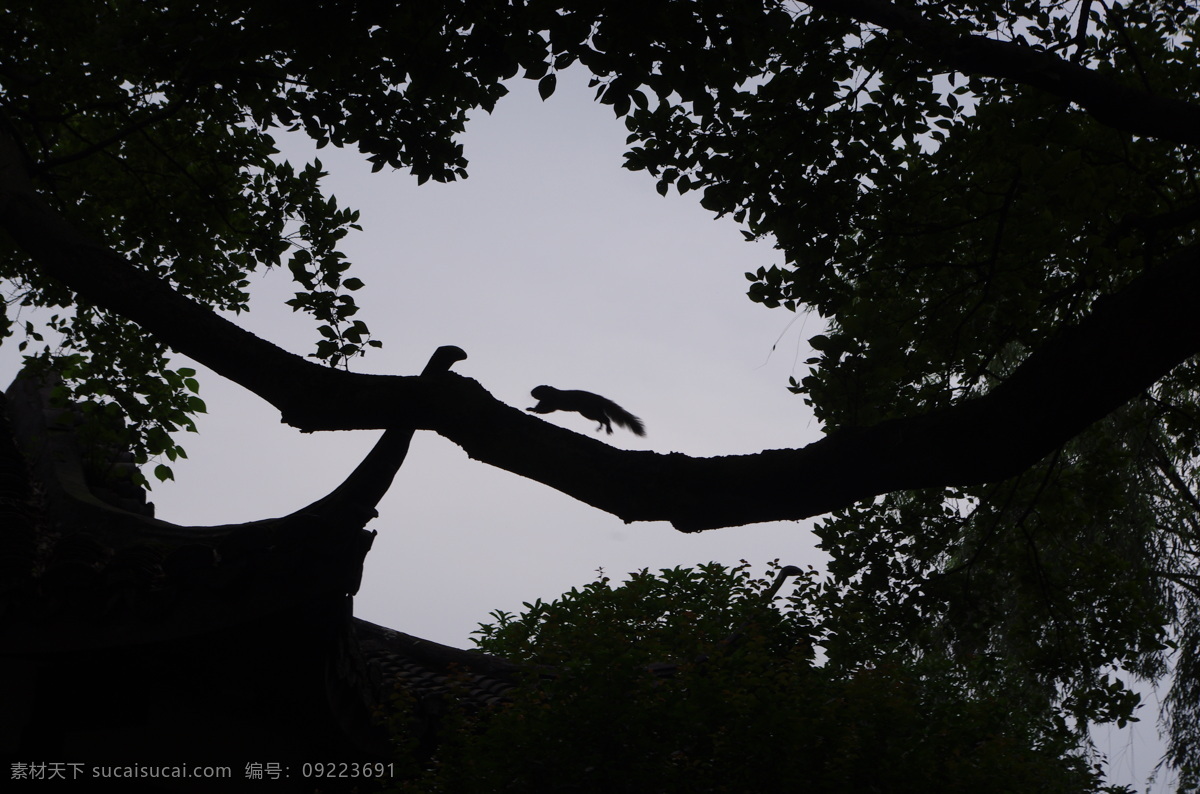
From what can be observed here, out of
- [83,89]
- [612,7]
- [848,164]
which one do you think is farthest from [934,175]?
[83,89]

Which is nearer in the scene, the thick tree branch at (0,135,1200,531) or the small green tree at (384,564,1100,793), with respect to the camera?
the thick tree branch at (0,135,1200,531)

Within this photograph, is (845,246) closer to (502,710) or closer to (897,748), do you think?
(897,748)

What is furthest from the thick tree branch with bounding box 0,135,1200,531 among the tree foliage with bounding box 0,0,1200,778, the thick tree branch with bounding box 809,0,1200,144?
the thick tree branch with bounding box 809,0,1200,144

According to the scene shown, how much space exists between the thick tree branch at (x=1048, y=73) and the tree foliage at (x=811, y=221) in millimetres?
13

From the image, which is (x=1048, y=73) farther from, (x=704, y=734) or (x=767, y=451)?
(x=704, y=734)

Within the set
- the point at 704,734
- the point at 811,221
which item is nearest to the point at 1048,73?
the point at 811,221

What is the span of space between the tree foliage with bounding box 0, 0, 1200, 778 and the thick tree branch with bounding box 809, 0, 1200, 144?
13 mm

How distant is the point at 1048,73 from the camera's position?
3.69m

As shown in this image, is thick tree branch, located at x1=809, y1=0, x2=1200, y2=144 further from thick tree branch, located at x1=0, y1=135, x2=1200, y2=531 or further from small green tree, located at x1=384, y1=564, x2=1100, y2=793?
small green tree, located at x1=384, y1=564, x2=1100, y2=793

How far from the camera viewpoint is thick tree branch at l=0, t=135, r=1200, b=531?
2650 mm

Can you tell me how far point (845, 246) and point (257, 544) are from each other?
3.73 meters

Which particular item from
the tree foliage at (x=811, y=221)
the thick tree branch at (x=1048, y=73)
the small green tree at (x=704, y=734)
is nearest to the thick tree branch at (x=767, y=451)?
the tree foliage at (x=811, y=221)

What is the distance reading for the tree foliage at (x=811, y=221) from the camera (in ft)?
9.82

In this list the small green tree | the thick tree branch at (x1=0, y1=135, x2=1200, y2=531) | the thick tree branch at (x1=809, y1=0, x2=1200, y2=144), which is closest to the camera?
the thick tree branch at (x1=0, y1=135, x2=1200, y2=531)
